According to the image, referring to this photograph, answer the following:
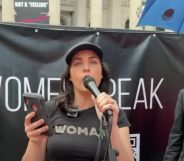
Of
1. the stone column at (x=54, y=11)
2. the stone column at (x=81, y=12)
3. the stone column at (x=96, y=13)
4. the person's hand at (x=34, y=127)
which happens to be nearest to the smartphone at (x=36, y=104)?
the person's hand at (x=34, y=127)

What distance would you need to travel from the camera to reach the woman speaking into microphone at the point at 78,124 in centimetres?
227

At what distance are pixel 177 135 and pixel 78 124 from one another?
102cm

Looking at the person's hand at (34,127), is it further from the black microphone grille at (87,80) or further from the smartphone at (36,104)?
the black microphone grille at (87,80)

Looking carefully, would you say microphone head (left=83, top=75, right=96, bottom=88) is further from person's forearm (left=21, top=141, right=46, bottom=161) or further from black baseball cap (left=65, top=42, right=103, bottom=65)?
person's forearm (left=21, top=141, right=46, bottom=161)

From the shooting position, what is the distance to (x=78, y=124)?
238cm

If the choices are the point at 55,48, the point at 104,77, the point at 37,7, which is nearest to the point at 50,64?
the point at 55,48

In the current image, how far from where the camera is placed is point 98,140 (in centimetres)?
222

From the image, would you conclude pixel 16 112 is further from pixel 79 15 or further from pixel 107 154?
pixel 79 15

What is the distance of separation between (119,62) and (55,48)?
1.72 ft

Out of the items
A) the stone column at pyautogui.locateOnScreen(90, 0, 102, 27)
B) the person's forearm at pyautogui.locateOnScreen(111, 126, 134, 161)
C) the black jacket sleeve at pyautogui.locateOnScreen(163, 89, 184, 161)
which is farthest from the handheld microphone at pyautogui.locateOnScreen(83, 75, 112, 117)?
the stone column at pyautogui.locateOnScreen(90, 0, 102, 27)

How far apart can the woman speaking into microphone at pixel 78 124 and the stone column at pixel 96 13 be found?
44.2 m

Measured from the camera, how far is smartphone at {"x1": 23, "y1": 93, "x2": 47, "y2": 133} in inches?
82.0

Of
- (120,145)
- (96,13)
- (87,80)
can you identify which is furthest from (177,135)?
(96,13)

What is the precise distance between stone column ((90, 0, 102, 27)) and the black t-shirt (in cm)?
4428
